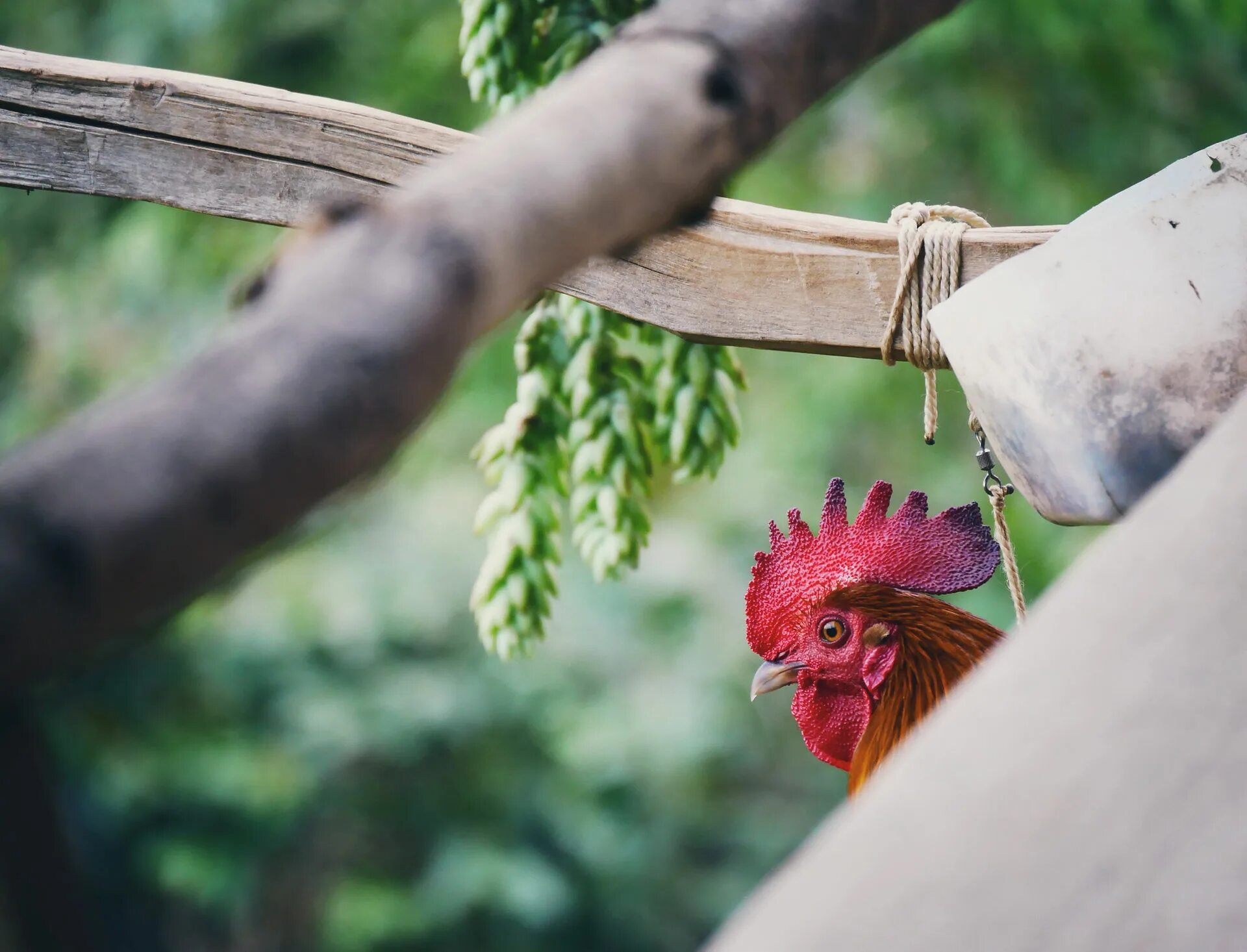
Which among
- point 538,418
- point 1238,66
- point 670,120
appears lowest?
point 670,120

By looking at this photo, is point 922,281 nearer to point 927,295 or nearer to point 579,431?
point 927,295

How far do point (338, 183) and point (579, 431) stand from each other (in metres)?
0.37

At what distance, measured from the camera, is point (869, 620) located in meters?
1.04

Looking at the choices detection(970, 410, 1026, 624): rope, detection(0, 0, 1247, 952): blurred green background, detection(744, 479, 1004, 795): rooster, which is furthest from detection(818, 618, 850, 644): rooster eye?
detection(0, 0, 1247, 952): blurred green background

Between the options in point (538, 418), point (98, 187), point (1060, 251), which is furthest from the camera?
point (538, 418)

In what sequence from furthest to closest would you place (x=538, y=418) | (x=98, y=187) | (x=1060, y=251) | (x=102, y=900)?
(x=102, y=900) → (x=538, y=418) → (x=98, y=187) → (x=1060, y=251)

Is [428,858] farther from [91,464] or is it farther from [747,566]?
[91,464]

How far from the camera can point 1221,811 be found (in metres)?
0.36

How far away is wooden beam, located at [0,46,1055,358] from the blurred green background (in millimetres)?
1897

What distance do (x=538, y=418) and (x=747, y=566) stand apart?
2079 mm

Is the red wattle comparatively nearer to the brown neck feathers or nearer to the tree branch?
the brown neck feathers

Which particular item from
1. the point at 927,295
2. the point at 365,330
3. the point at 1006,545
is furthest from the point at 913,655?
the point at 365,330

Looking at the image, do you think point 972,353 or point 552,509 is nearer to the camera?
point 972,353

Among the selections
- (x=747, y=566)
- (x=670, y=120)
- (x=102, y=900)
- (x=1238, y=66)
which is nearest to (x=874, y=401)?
(x=747, y=566)
